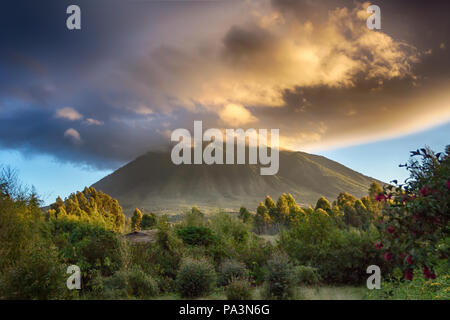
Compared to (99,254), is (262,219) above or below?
below

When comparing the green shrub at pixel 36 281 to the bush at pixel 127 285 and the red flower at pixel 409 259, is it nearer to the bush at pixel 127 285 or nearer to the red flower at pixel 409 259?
the bush at pixel 127 285

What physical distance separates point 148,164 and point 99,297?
188687mm

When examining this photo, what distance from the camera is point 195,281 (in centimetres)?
911

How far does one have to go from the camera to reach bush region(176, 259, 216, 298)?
905 centimetres

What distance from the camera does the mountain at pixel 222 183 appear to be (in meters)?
134

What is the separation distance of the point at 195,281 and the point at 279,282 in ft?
8.28

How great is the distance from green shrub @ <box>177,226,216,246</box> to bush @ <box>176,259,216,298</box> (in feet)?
16.5

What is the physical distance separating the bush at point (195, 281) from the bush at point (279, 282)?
1925 millimetres

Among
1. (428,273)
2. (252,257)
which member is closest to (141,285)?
(252,257)

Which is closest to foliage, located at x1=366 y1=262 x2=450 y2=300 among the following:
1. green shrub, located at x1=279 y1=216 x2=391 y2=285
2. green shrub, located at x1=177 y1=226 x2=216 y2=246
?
green shrub, located at x1=279 y1=216 x2=391 y2=285

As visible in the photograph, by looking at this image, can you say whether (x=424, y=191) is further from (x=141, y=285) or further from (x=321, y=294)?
(x=141, y=285)

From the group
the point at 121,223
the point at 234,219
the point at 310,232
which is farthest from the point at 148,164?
the point at 310,232
